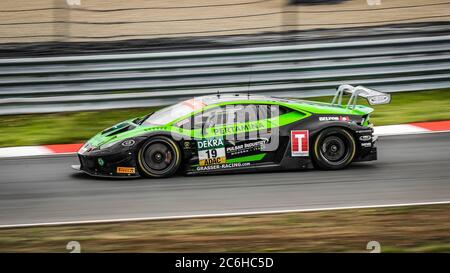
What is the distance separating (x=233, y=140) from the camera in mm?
11242

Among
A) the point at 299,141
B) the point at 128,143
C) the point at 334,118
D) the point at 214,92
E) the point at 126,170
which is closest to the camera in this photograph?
the point at 128,143

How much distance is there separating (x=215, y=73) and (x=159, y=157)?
4791 mm

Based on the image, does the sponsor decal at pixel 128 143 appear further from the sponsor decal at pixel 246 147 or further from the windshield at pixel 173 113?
the sponsor decal at pixel 246 147

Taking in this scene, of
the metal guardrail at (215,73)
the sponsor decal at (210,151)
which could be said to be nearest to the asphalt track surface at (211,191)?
the sponsor decal at (210,151)

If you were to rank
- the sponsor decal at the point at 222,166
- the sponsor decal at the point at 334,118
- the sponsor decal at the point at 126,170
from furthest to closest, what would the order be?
1. the sponsor decal at the point at 334,118
2. the sponsor decal at the point at 222,166
3. the sponsor decal at the point at 126,170

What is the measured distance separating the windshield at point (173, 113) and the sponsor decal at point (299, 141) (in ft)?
4.21

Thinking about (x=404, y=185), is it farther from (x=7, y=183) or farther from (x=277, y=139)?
→ (x=7, y=183)

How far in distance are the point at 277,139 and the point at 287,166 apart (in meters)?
0.39

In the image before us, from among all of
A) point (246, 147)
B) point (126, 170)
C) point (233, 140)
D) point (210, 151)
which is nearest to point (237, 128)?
point (233, 140)

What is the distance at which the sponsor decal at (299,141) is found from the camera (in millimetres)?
11359

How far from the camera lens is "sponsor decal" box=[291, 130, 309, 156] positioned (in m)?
11.4

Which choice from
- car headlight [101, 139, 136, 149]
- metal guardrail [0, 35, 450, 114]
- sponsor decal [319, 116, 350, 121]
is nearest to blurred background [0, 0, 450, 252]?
metal guardrail [0, 35, 450, 114]

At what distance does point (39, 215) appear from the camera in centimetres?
972

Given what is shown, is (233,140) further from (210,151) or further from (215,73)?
(215,73)
